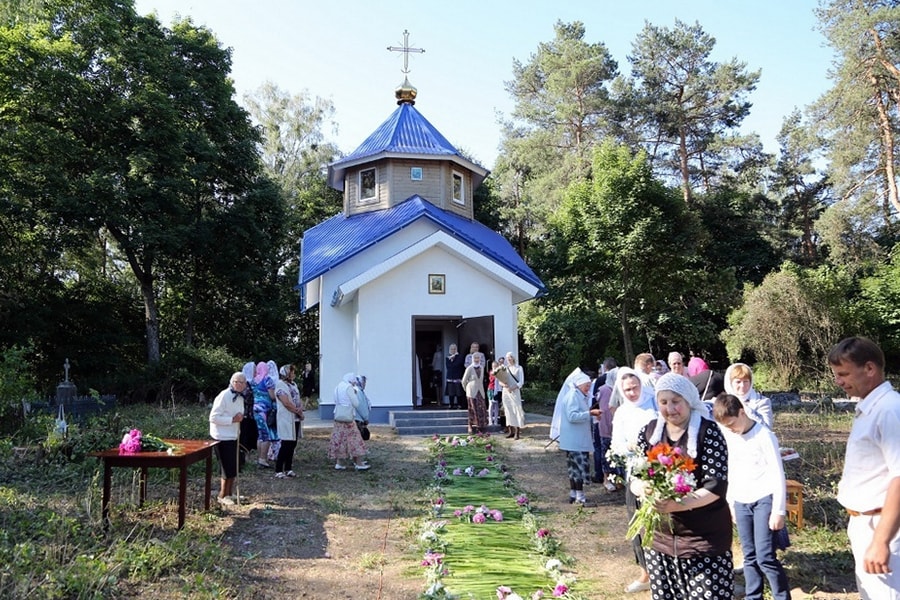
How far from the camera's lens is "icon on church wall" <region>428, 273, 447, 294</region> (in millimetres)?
17391

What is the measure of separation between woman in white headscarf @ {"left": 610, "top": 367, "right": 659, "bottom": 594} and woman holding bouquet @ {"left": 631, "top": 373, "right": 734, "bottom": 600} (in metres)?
1.94

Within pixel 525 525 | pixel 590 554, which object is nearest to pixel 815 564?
pixel 590 554

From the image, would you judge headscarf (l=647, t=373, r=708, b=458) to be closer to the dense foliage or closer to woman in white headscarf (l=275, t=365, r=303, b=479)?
woman in white headscarf (l=275, t=365, r=303, b=479)

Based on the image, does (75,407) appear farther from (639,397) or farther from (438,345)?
(639,397)

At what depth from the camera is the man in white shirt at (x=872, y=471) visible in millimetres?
2811

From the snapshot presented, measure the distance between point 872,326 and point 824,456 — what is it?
714 inches

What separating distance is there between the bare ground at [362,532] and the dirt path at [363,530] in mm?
11

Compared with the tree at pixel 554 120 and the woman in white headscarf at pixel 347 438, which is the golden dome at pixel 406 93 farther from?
the woman in white headscarf at pixel 347 438

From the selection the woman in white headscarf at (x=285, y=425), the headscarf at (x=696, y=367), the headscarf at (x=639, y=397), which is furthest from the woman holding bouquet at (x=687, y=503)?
the woman in white headscarf at (x=285, y=425)

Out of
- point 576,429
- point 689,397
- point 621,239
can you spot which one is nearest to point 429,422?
point 576,429

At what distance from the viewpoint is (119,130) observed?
23359 millimetres

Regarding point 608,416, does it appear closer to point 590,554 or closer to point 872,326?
point 590,554

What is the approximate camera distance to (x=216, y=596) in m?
4.93

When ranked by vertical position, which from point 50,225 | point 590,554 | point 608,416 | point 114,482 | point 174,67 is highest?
point 174,67
